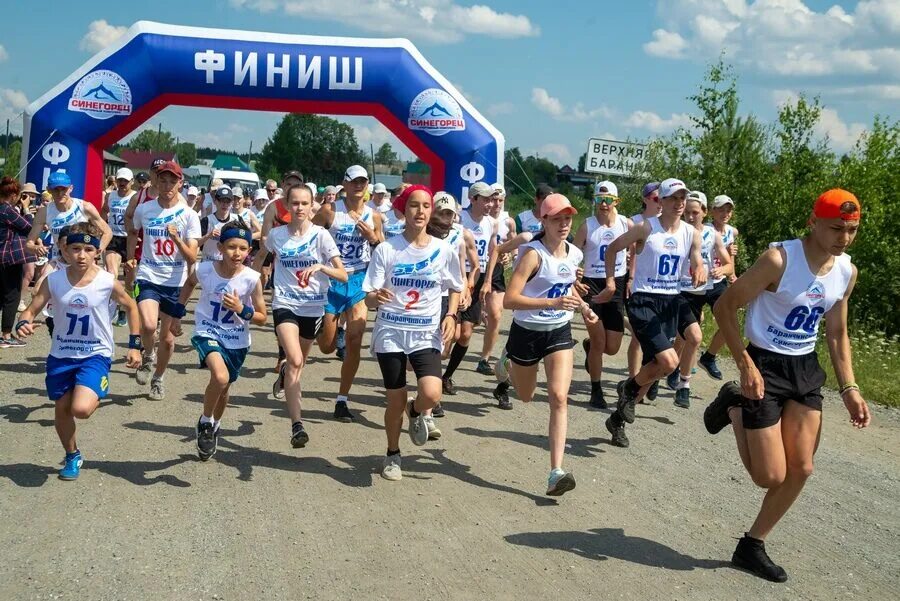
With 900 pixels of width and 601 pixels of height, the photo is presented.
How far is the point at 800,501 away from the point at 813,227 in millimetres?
2412

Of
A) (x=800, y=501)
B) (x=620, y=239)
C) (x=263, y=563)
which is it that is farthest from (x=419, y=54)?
(x=263, y=563)

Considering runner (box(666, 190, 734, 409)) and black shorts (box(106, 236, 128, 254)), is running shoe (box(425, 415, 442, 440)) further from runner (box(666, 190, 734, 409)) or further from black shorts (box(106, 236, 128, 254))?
black shorts (box(106, 236, 128, 254))

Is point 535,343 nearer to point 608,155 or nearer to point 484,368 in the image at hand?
point 484,368

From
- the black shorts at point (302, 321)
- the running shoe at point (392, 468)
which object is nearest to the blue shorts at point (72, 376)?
the black shorts at point (302, 321)

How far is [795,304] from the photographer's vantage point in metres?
4.69

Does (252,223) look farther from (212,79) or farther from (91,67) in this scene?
(91,67)

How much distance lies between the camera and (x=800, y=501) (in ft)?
20.3

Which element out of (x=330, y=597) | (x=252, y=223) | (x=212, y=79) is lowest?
(x=330, y=597)

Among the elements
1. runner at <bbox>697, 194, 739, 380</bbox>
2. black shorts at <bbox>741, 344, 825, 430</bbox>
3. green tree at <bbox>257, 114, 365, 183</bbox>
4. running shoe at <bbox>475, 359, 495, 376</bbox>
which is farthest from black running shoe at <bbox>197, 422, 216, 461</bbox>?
green tree at <bbox>257, 114, 365, 183</bbox>

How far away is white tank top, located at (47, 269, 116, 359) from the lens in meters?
5.82

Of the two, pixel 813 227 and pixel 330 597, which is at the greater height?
pixel 813 227

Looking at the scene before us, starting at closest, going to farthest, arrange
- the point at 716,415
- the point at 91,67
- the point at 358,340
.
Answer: the point at 716,415 < the point at 358,340 < the point at 91,67

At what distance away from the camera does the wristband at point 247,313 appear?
19.8ft

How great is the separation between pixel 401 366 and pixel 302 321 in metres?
1.44
